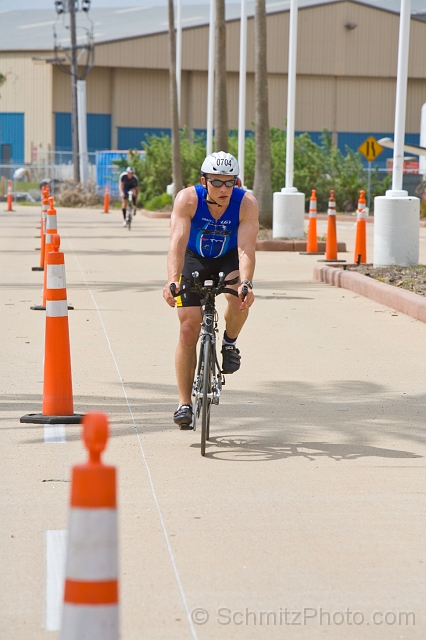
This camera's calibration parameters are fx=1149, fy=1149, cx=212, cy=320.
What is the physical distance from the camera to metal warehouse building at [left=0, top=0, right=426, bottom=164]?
216 ft

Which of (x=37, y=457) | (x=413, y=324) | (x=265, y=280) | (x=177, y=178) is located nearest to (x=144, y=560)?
(x=37, y=457)

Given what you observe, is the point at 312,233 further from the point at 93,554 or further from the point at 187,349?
the point at 93,554

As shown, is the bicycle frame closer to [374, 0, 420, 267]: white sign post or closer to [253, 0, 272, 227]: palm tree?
[374, 0, 420, 267]: white sign post

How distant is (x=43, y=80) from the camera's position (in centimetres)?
6769

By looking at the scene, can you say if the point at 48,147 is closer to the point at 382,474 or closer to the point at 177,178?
the point at 177,178

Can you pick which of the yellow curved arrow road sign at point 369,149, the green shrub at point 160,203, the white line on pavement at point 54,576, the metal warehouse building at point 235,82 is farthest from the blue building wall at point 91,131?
the white line on pavement at point 54,576

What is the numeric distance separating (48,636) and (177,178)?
3760 centimetres

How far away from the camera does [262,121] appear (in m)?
27.2

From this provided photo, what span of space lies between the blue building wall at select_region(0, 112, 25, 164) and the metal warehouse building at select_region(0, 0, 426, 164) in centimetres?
8

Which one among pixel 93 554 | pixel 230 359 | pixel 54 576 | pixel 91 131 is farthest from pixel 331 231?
pixel 91 131

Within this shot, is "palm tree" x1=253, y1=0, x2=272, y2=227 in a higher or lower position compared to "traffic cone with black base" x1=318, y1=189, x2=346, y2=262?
higher

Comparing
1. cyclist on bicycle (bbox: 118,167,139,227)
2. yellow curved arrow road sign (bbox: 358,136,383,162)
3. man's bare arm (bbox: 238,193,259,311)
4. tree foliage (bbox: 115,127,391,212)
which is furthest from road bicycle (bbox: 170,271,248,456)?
yellow curved arrow road sign (bbox: 358,136,383,162)

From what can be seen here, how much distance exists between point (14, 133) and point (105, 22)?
15052mm

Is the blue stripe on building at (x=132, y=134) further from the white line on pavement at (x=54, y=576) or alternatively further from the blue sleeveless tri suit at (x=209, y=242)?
the white line on pavement at (x=54, y=576)
